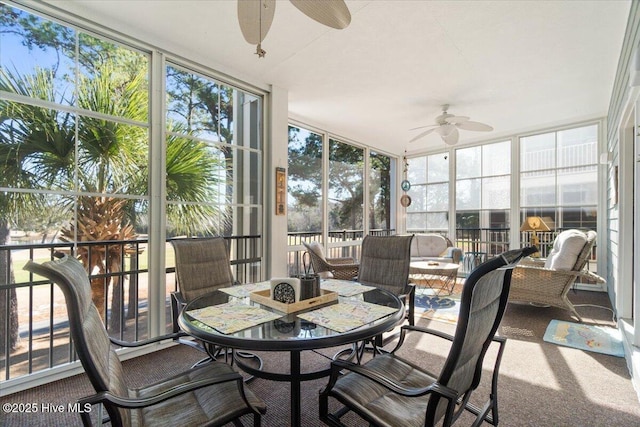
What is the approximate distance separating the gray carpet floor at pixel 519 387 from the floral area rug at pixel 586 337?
10 centimetres

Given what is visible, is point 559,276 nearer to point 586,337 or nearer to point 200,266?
point 586,337

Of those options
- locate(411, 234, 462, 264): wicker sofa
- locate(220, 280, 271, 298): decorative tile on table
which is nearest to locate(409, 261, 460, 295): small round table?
locate(411, 234, 462, 264): wicker sofa

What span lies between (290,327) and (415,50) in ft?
9.22

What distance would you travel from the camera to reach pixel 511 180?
18.6ft

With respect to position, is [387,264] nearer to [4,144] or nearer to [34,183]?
[34,183]

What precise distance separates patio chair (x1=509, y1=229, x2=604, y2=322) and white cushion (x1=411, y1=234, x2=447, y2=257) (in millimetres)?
2211

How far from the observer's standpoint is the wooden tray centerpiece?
1598mm

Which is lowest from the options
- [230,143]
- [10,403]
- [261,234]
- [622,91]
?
[10,403]

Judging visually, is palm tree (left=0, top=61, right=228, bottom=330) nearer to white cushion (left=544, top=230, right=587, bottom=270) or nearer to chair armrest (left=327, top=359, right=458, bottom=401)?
chair armrest (left=327, top=359, right=458, bottom=401)

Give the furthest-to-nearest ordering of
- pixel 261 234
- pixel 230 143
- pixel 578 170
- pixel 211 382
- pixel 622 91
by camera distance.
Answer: pixel 578 170
pixel 261 234
pixel 230 143
pixel 622 91
pixel 211 382

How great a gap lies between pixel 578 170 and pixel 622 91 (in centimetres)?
244

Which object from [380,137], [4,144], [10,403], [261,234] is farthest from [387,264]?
[380,137]

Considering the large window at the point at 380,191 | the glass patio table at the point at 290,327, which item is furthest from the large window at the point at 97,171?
the large window at the point at 380,191

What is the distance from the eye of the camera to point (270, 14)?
1799 millimetres
